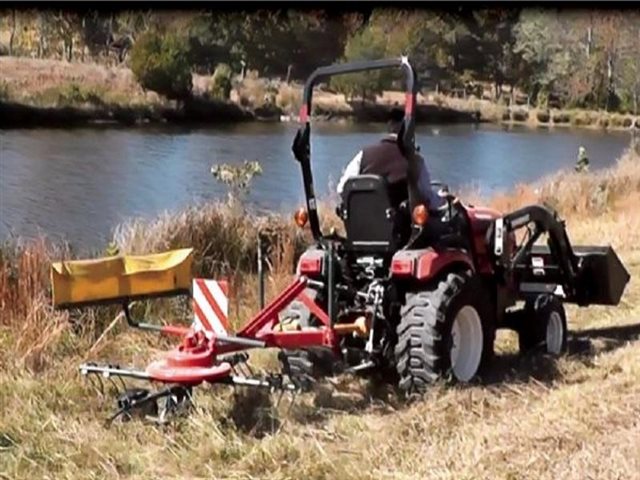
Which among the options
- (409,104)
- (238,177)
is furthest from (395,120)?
(238,177)

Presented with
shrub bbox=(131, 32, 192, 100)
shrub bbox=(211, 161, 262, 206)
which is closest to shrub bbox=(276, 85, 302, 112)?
shrub bbox=(131, 32, 192, 100)

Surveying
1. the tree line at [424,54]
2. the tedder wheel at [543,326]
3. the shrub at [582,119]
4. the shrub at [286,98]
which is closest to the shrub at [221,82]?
the tree line at [424,54]

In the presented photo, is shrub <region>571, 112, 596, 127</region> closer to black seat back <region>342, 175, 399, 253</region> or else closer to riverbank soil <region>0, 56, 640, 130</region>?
riverbank soil <region>0, 56, 640, 130</region>

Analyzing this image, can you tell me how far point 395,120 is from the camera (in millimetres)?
5680

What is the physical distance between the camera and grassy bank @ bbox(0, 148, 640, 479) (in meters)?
4.32

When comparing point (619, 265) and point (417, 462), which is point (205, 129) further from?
point (417, 462)

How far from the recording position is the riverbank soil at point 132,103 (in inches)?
824

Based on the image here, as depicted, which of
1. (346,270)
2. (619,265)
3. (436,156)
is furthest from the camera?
(436,156)

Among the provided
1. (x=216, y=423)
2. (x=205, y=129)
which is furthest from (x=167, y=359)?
(x=205, y=129)

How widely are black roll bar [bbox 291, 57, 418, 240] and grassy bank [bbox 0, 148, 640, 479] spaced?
3.22 ft

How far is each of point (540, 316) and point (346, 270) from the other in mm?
A: 1335

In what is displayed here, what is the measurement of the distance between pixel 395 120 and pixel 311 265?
0.88m

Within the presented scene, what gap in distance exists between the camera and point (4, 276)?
7371 millimetres

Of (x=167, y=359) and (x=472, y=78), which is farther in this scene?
(x=472, y=78)
